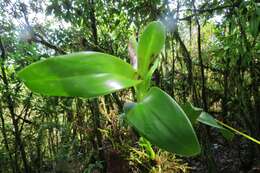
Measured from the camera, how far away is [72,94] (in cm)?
25

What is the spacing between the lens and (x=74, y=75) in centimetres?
25

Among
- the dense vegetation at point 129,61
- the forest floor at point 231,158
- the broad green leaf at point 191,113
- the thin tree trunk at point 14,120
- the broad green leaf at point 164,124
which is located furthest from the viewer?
the thin tree trunk at point 14,120

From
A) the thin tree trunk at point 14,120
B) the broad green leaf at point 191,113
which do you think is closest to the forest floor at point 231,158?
the thin tree trunk at point 14,120

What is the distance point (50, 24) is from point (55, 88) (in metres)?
2.07

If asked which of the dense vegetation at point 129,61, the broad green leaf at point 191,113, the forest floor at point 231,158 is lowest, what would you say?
the forest floor at point 231,158

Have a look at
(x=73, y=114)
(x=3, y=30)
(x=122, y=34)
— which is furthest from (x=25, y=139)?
(x=122, y=34)

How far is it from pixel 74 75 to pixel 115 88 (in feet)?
0.10

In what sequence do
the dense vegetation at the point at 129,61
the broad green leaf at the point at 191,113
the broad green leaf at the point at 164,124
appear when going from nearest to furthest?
the broad green leaf at the point at 164,124 → the broad green leaf at the point at 191,113 → the dense vegetation at the point at 129,61

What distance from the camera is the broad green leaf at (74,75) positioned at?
24cm

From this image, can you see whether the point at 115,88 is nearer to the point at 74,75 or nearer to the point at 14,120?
the point at 74,75

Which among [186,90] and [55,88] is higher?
[55,88]

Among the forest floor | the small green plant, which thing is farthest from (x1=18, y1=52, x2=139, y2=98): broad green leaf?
the forest floor

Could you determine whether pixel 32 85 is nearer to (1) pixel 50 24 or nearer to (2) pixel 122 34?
(2) pixel 122 34

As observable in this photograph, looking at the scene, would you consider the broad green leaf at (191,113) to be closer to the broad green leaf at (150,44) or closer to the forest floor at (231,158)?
the broad green leaf at (150,44)
